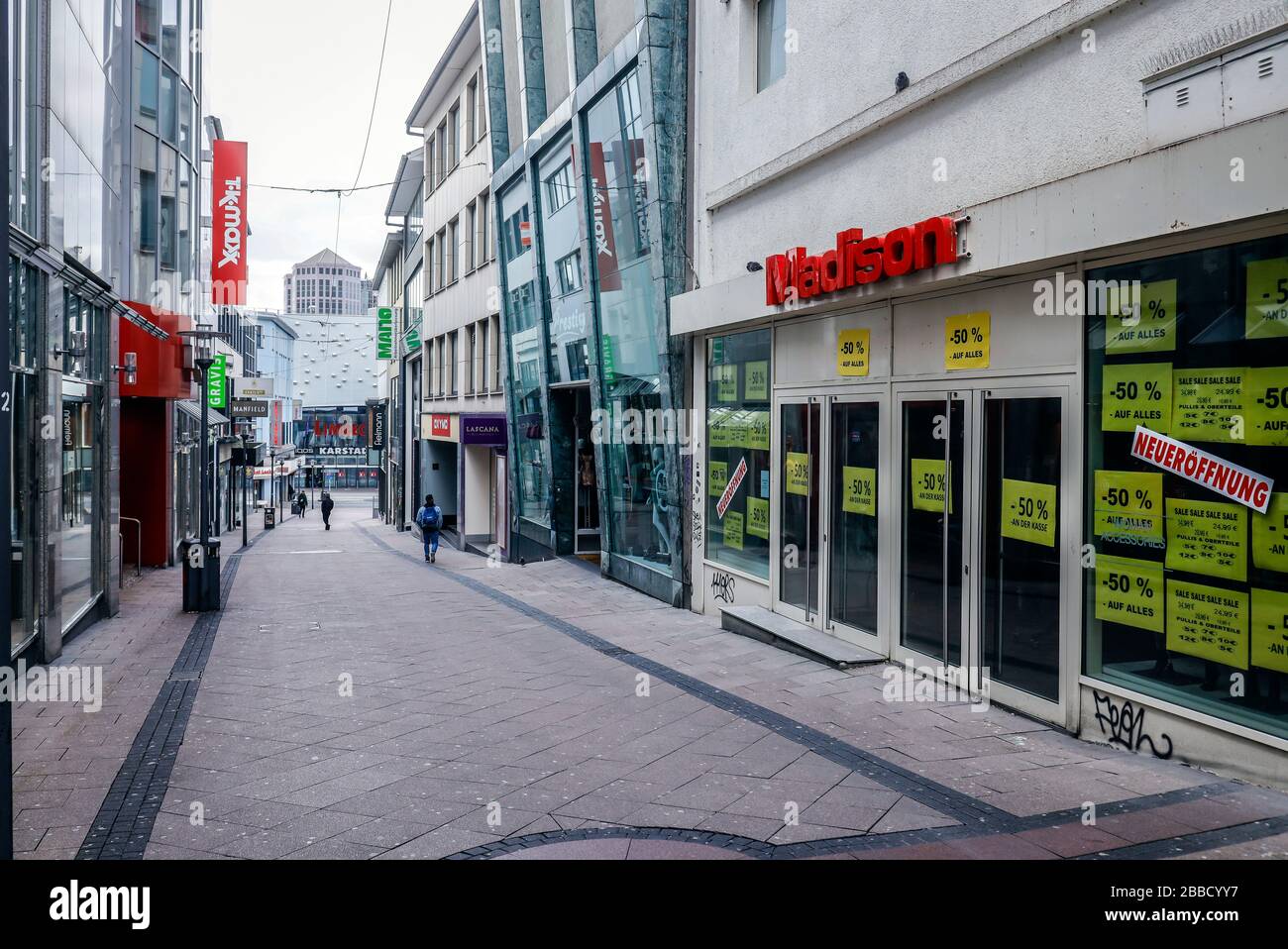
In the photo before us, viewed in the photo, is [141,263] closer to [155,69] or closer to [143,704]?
[155,69]

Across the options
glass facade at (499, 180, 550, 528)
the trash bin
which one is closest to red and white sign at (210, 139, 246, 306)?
glass facade at (499, 180, 550, 528)

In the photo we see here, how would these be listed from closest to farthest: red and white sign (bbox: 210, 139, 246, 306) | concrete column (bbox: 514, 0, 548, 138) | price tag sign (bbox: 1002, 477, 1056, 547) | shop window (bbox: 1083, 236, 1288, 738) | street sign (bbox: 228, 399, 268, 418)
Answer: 1. shop window (bbox: 1083, 236, 1288, 738)
2. price tag sign (bbox: 1002, 477, 1056, 547)
3. concrete column (bbox: 514, 0, 548, 138)
4. red and white sign (bbox: 210, 139, 246, 306)
5. street sign (bbox: 228, 399, 268, 418)

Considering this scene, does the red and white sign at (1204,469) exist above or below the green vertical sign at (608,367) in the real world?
below

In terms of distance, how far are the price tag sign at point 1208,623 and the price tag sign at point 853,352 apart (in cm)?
410

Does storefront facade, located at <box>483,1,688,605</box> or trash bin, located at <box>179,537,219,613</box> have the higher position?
storefront facade, located at <box>483,1,688,605</box>

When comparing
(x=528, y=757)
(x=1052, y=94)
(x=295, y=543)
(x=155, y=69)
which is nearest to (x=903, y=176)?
(x=1052, y=94)

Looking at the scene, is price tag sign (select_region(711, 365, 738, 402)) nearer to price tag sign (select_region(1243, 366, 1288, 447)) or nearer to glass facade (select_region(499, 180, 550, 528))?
price tag sign (select_region(1243, 366, 1288, 447))

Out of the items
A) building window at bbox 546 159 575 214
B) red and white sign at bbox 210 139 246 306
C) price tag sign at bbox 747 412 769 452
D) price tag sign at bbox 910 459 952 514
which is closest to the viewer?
price tag sign at bbox 910 459 952 514

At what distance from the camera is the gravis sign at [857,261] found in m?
→ 8.59

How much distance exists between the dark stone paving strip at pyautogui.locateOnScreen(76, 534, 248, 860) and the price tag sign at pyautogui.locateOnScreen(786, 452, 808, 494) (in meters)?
6.22

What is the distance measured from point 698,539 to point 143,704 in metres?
7.21

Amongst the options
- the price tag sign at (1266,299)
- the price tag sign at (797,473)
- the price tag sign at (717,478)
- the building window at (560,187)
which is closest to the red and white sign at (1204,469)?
the price tag sign at (1266,299)

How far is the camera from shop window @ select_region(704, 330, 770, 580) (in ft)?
41.4

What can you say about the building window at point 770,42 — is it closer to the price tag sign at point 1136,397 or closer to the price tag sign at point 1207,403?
the price tag sign at point 1136,397
